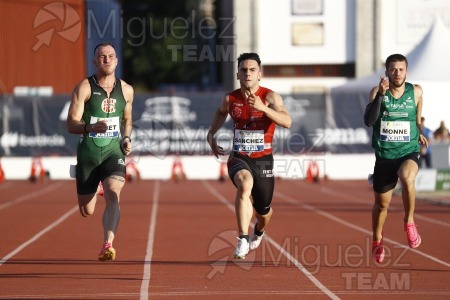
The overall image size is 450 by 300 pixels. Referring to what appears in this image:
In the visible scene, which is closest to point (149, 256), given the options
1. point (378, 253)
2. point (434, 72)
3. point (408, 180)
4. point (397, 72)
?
point (378, 253)

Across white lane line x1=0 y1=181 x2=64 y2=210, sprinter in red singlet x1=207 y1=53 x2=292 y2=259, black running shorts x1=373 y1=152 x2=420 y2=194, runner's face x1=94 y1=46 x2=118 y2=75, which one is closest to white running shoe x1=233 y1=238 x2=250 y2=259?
sprinter in red singlet x1=207 y1=53 x2=292 y2=259

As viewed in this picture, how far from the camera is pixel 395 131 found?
37.2 ft

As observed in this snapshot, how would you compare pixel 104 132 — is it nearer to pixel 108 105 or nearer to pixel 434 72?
pixel 108 105

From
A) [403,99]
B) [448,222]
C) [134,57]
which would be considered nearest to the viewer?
[403,99]

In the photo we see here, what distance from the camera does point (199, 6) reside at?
88375mm

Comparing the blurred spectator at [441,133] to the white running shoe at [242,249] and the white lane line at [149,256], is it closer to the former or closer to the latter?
the white lane line at [149,256]

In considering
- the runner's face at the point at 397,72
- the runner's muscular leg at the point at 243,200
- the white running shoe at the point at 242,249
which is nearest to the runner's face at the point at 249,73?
the runner's muscular leg at the point at 243,200

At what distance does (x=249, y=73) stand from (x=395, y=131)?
5.52ft

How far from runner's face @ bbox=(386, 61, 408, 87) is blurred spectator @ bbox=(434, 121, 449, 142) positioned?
14.9 m

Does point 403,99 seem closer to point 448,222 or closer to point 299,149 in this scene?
point 448,222

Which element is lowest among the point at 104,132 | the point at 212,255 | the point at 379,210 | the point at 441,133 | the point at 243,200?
the point at 212,255

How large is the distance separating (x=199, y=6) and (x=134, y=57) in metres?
7.10

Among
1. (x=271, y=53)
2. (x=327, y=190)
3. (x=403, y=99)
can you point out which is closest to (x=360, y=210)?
(x=327, y=190)

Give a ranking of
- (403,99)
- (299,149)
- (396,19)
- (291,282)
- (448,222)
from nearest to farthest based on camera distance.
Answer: (291,282)
(403,99)
(448,222)
(299,149)
(396,19)
